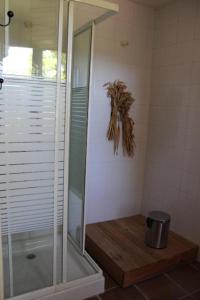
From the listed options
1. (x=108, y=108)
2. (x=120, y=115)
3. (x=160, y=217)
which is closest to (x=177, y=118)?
(x=120, y=115)

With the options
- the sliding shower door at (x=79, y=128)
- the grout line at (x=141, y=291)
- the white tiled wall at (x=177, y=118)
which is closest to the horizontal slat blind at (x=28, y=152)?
the sliding shower door at (x=79, y=128)

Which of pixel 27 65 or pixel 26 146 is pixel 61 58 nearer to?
pixel 27 65

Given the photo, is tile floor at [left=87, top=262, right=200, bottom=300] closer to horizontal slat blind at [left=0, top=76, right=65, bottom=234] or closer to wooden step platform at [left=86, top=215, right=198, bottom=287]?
wooden step platform at [left=86, top=215, right=198, bottom=287]

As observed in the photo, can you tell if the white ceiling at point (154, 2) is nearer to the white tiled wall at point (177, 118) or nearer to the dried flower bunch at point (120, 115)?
the white tiled wall at point (177, 118)

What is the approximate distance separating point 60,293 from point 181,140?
157cm

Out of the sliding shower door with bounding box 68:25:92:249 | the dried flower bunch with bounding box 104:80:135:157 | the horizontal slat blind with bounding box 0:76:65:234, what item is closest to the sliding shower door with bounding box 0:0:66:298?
the horizontal slat blind with bounding box 0:76:65:234

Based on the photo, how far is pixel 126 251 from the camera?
2.05 m

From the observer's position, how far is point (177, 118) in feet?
7.57

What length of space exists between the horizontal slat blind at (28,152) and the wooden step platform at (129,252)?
0.75 metres

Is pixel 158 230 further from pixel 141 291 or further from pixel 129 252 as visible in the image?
pixel 141 291

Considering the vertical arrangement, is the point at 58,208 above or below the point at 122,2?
below

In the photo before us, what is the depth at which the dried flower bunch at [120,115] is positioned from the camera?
7.75ft

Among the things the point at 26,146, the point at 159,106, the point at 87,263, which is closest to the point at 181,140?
the point at 159,106

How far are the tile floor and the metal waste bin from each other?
0.23m
